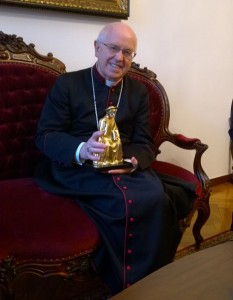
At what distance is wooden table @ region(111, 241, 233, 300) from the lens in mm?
820

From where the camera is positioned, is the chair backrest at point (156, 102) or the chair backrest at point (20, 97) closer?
the chair backrest at point (20, 97)

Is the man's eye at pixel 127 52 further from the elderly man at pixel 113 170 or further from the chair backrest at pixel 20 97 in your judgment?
the chair backrest at pixel 20 97

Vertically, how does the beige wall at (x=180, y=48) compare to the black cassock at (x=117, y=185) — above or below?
above

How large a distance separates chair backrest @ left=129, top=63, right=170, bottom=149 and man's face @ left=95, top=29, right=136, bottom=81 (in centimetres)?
41

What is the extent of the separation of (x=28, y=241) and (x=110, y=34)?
86 centimetres

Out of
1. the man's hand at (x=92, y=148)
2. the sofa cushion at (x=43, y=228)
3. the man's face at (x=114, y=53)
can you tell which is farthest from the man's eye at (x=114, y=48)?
the sofa cushion at (x=43, y=228)

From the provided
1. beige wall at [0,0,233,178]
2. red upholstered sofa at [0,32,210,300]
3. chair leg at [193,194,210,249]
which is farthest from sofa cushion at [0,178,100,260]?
beige wall at [0,0,233,178]

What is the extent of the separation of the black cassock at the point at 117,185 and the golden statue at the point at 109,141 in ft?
0.17

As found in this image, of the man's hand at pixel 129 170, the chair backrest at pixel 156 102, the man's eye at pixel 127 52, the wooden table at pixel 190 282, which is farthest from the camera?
the chair backrest at pixel 156 102

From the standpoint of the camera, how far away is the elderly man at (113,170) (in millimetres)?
1258

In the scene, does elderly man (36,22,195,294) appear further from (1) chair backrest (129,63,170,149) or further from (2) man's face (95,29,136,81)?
(1) chair backrest (129,63,170,149)

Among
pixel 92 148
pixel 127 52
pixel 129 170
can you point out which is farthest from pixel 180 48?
pixel 92 148

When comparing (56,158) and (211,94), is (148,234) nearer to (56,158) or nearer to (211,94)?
(56,158)

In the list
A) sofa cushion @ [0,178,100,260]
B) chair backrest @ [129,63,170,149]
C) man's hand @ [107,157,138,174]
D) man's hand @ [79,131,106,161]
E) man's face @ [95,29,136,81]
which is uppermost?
man's face @ [95,29,136,81]
